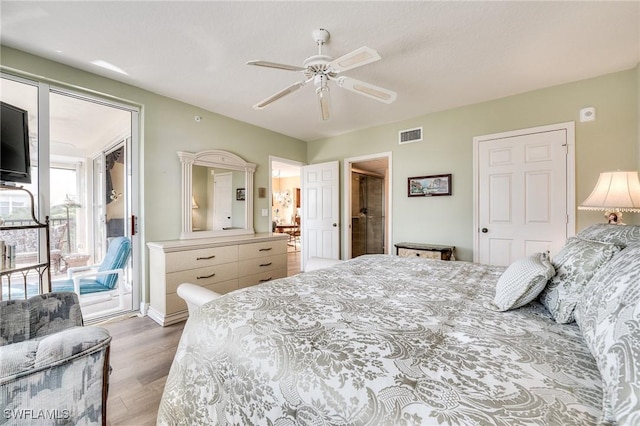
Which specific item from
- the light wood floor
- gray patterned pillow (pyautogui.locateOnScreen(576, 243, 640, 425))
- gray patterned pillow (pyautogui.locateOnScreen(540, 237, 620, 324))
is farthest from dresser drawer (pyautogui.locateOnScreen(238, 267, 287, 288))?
gray patterned pillow (pyautogui.locateOnScreen(576, 243, 640, 425))

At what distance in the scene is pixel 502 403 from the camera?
0.64 m

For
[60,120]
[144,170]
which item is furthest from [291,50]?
[60,120]

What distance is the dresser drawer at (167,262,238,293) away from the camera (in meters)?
2.79

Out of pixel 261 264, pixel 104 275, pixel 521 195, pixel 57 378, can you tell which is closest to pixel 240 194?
pixel 261 264

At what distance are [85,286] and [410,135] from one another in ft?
14.5

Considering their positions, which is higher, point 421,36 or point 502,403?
point 421,36

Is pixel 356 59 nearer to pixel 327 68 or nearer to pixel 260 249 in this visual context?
pixel 327 68

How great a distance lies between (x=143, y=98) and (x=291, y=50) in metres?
1.90

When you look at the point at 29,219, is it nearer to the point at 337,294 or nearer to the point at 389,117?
the point at 337,294

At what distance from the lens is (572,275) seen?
115cm

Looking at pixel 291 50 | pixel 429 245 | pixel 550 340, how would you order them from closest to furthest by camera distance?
pixel 550 340 → pixel 291 50 → pixel 429 245

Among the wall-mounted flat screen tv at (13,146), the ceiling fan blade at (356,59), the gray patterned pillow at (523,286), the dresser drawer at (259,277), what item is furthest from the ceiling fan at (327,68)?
the dresser drawer at (259,277)

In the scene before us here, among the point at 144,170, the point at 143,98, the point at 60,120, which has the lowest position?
the point at 144,170

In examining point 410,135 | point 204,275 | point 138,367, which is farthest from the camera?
point 410,135
